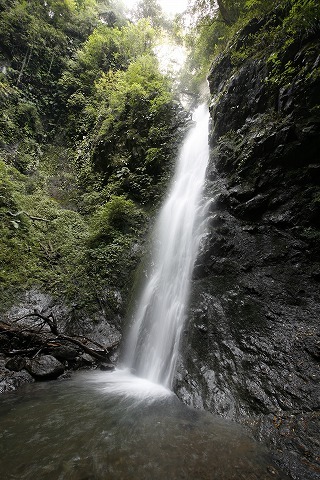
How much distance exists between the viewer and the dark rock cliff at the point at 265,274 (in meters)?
3.37

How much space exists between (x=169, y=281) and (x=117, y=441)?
3979 millimetres

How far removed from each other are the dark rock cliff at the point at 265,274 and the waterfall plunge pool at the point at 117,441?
1.30 feet

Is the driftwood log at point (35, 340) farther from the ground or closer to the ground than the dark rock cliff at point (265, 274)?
closer to the ground

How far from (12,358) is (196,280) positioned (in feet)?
13.2

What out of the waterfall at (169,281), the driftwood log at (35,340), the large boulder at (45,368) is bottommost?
the large boulder at (45,368)

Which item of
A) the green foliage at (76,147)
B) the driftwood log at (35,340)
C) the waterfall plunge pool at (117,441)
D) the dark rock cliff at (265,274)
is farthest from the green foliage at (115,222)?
the waterfall plunge pool at (117,441)

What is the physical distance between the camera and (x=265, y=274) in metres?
5.05

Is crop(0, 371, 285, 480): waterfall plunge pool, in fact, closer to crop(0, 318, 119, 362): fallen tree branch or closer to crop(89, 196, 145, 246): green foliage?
crop(0, 318, 119, 362): fallen tree branch

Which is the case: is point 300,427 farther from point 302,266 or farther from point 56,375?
point 56,375

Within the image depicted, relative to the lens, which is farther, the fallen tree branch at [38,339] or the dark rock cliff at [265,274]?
the fallen tree branch at [38,339]

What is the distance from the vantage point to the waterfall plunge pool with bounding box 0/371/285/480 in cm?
232

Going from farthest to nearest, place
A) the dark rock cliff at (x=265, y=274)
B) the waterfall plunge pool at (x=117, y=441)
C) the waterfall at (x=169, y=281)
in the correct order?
the waterfall at (x=169, y=281)
the dark rock cliff at (x=265, y=274)
the waterfall plunge pool at (x=117, y=441)

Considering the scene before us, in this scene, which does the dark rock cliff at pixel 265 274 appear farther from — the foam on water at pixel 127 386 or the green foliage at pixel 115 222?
the green foliage at pixel 115 222

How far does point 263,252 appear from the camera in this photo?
17.5 feet
